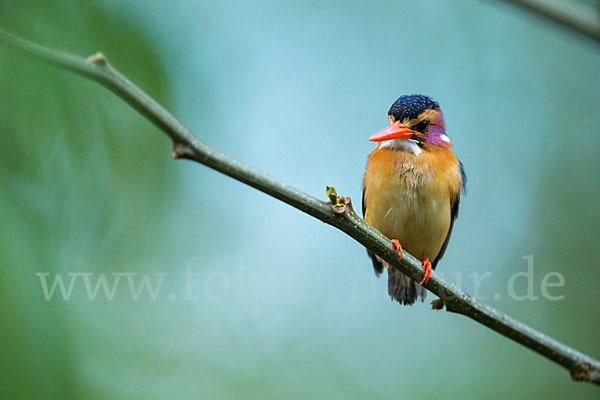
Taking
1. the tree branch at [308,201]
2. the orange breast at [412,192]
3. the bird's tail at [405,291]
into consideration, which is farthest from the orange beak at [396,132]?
the bird's tail at [405,291]

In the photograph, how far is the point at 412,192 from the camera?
9.44 ft

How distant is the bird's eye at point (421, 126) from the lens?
2.80 metres

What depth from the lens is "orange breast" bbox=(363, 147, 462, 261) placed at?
112 inches

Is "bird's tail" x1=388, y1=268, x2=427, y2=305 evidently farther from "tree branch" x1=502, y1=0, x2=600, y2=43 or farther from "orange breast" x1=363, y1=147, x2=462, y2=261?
"tree branch" x1=502, y1=0, x2=600, y2=43

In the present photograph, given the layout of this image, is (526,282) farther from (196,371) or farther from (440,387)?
(196,371)

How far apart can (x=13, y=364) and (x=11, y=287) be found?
169mm

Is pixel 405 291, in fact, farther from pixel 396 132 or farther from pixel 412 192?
pixel 396 132

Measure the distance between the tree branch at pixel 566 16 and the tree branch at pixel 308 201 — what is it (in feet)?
2.13

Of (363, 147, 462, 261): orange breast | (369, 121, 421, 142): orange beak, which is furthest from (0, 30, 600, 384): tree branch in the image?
(363, 147, 462, 261): orange breast

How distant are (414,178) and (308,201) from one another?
1.37m

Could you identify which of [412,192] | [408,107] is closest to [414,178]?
[412,192]

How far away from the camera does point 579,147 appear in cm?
657

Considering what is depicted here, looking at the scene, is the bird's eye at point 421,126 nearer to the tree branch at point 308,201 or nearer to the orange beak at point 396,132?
the orange beak at point 396,132

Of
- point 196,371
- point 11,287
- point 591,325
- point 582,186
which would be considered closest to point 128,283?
point 196,371
